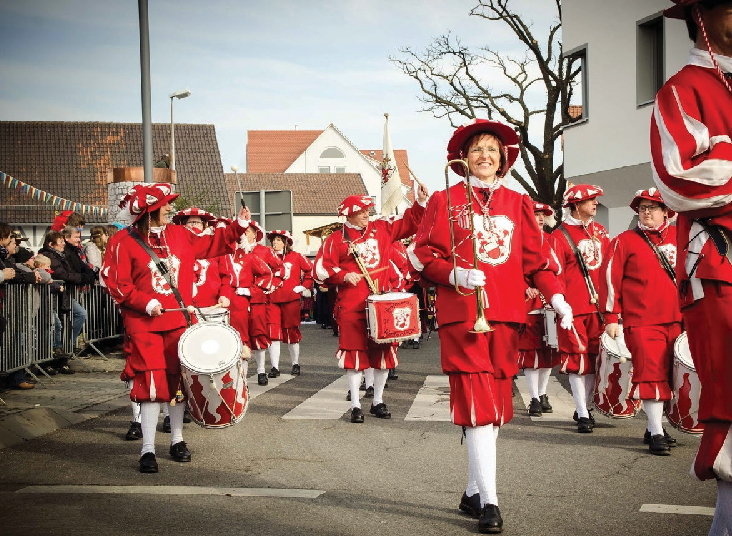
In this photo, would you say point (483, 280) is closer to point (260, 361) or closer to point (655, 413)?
point (655, 413)

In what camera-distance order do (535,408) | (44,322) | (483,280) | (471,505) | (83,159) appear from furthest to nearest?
(83,159), (44,322), (535,408), (471,505), (483,280)

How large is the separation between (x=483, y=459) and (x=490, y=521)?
0.35 meters

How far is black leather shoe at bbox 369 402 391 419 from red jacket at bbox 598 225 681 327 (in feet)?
9.43

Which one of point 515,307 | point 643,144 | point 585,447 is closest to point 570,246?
point 585,447

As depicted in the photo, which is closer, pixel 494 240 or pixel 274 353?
pixel 494 240

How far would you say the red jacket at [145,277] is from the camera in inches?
283

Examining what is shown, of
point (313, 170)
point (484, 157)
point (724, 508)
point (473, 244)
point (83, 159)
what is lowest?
point (724, 508)

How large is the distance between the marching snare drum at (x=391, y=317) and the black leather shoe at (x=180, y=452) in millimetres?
2623

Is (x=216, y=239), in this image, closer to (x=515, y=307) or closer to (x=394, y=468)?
(x=394, y=468)

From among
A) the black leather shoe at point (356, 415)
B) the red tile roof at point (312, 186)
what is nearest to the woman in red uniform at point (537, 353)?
the black leather shoe at point (356, 415)

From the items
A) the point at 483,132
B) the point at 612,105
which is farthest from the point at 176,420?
the point at 612,105

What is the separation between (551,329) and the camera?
9562 millimetres

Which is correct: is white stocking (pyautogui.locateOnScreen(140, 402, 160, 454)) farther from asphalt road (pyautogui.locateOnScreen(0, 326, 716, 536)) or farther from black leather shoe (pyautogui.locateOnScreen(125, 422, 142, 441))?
black leather shoe (pyautogui.locateOnScreen(125, 422, 142, 441))

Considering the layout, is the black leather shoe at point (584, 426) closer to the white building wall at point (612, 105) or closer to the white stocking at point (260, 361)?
the white stocking at point (260, 361)
